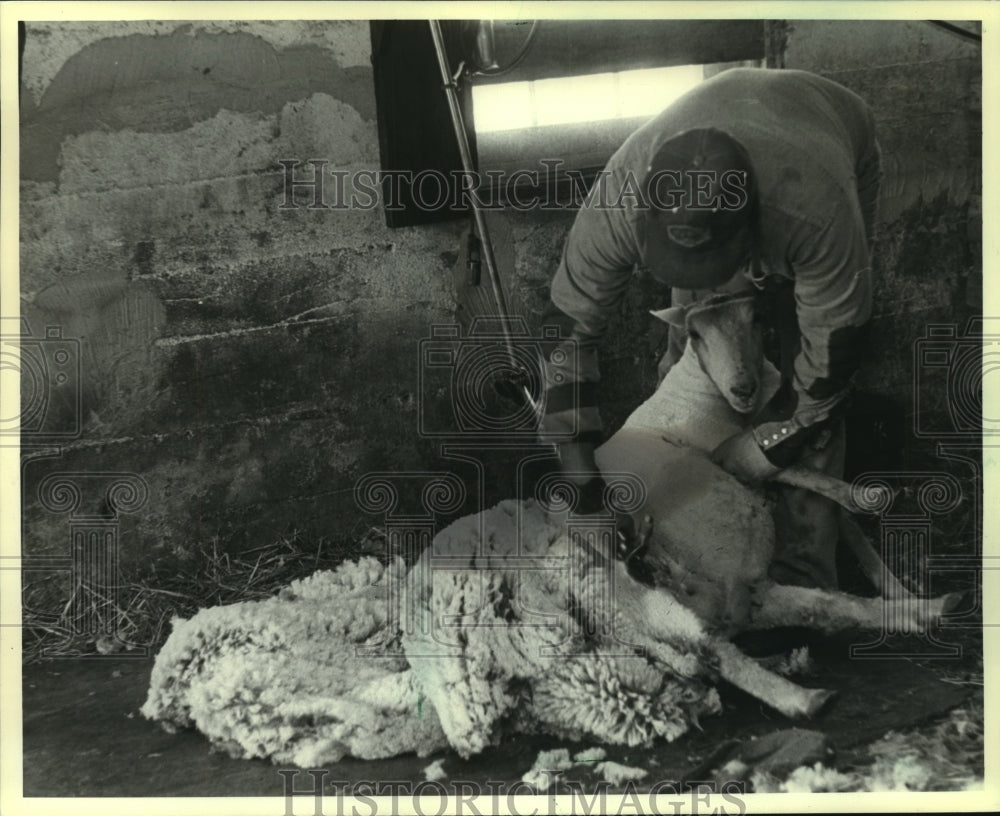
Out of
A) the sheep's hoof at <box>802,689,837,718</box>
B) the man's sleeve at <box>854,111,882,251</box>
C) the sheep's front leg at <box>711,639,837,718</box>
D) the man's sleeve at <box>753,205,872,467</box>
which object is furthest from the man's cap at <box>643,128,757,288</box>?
the sheep's hoof at <box>802,689,837,718</box>

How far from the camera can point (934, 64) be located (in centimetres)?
235

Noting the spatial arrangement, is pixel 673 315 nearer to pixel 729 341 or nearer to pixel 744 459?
pixel 729 341

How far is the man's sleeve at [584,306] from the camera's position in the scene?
89.3 inches

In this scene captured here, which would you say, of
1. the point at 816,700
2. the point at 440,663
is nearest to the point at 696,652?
the point at 816,700

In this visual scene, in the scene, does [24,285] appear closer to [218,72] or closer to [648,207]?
[218,72]

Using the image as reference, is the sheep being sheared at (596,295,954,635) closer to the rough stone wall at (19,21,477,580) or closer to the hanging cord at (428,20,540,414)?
the hanging cord at (428,20,540,414)

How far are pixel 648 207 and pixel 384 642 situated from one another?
1138mm

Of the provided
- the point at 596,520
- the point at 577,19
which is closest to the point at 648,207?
the point at 577,19

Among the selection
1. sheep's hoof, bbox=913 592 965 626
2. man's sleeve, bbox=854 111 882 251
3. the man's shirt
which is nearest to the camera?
the man's shirt

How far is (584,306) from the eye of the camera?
2.31m

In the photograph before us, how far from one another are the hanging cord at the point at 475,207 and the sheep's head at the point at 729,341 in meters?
0.34

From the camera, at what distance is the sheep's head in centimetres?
226

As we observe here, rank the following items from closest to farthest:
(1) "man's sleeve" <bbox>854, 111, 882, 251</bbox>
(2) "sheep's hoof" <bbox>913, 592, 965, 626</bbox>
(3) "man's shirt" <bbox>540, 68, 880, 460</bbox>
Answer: (3) "man's shirt" <bbox>540, 68, 880, 460</bbox> → (1) "man's sleeve" <bbox>854, 111, 882, 251</bbox> → (2) "sheep's hoof" <bbox>913, 592, 965, 626</bbox>

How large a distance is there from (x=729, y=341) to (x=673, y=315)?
5.4 inches
